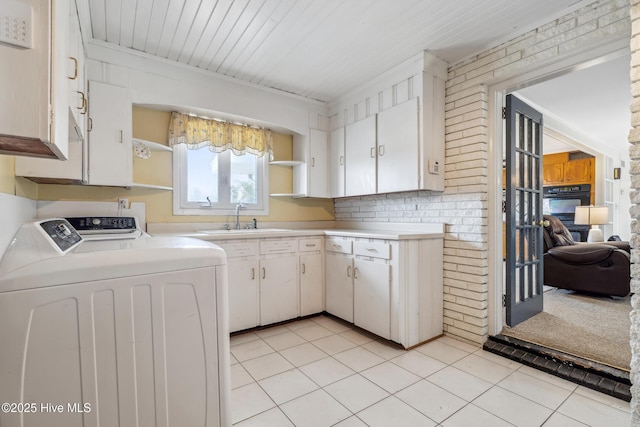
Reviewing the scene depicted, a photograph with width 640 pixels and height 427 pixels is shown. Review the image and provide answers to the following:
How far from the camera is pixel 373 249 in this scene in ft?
8.27

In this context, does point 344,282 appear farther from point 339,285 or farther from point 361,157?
point 361,157

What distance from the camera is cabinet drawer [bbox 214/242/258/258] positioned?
8.38ft

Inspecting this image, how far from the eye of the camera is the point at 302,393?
1799 millimetres

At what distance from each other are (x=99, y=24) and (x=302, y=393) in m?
2.87

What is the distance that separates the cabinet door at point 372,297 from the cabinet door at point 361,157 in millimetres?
850

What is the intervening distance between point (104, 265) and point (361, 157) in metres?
2.56

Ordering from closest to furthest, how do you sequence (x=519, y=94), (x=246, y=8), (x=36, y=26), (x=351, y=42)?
(x=36, y=26)
(x=246, y=8)
(x=351, y=42)
(x=519, y=94)

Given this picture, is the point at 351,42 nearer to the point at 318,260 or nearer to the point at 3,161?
the point at 318,260

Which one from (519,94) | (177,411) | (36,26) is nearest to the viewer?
(36,26)

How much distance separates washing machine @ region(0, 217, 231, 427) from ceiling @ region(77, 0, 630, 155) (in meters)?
1.64

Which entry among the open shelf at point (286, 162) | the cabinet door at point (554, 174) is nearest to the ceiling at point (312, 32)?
the open shelf at point (286, 162)

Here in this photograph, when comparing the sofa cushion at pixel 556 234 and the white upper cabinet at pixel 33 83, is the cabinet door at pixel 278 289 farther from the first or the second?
the sofa cushion at pixel 556 234

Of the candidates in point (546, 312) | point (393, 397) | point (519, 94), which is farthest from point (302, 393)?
point (519, 94)

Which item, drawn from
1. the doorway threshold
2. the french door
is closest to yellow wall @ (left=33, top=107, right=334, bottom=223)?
the french door
